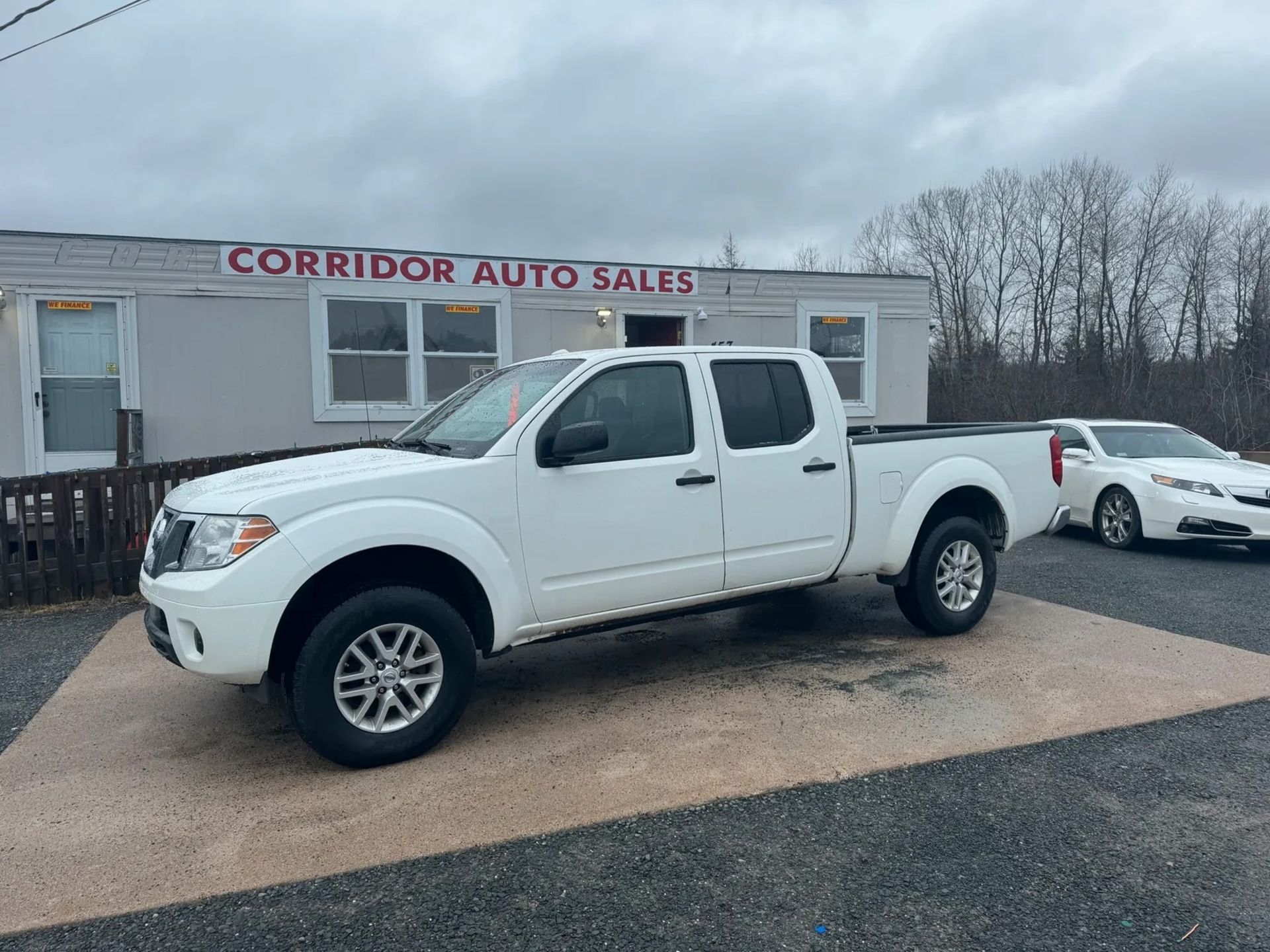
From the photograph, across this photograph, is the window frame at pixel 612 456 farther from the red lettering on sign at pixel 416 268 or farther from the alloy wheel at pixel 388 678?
the red lettering on sign at pixel 416 268

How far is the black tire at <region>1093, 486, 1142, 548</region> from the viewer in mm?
9281

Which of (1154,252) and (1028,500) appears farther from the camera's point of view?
(1154,252)

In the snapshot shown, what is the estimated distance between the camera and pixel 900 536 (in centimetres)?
569

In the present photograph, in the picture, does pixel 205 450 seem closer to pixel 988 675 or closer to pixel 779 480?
pixel 779 480

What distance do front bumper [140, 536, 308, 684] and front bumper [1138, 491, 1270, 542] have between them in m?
8.51

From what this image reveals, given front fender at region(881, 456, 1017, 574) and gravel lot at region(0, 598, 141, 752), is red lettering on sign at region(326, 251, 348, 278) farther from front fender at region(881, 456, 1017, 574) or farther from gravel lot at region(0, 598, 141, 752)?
front fender at region(881, 456, 1017, 574)

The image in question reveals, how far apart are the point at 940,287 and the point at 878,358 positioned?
28950 mm

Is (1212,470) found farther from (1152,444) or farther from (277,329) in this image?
(277,329)

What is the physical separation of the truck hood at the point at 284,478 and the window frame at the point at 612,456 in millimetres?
370

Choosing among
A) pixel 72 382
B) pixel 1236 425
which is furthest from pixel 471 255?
pixel 1236 425

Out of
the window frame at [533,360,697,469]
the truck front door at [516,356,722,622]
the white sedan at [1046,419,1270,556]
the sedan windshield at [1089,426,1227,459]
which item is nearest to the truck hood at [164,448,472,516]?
the window frame at [533,360,697,469]

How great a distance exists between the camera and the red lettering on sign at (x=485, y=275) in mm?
11695

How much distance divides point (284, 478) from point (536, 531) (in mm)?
1208

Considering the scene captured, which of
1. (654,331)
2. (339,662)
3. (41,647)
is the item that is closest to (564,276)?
(654,331)
